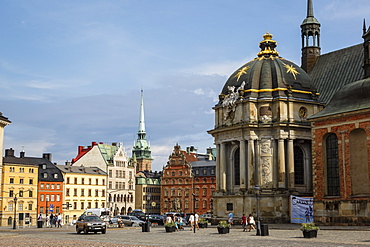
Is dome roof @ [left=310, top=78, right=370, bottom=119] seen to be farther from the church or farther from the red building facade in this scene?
the red building facade

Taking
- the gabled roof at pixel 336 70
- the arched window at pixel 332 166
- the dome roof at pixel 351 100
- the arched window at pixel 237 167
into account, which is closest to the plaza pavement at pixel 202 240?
the arched window at pixel 332 166

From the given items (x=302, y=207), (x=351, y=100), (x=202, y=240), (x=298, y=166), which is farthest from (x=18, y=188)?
(x=202, y=240)

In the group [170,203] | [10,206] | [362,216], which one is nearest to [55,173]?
[10,206]

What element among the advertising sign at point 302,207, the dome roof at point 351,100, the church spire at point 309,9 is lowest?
the advertising sign at point 302,207

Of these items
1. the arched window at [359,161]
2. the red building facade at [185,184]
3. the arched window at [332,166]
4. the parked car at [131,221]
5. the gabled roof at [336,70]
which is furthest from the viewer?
the red building facade at [185,184]

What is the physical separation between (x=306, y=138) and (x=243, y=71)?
446 inches

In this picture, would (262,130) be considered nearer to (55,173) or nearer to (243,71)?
(243,71)

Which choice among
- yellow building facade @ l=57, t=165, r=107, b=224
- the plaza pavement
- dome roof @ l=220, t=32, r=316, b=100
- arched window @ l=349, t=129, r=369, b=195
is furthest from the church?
yellow building facade @ l=57, t=165, r=107, b=224

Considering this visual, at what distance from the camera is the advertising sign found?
5491 cm

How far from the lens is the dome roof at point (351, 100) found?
51562 millimetres

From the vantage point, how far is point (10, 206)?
99.8 meters

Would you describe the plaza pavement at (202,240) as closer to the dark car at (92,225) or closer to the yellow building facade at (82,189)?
the dark car at (92,225)

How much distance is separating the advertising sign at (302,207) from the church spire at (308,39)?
2836 centimetres

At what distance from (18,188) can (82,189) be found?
767 inches
